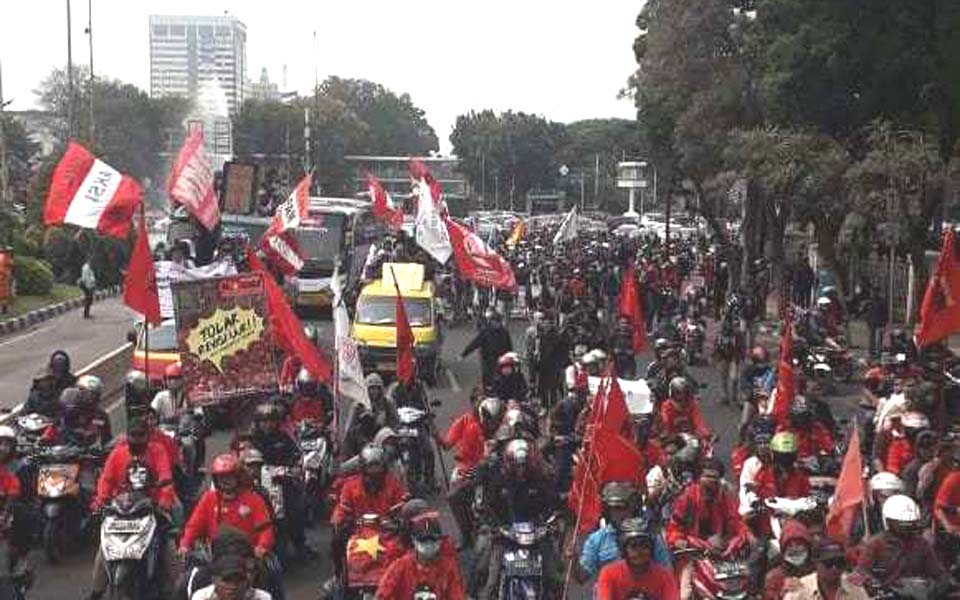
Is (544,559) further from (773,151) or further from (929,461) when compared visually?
(773,151)

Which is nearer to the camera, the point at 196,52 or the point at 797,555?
the point at 797,555

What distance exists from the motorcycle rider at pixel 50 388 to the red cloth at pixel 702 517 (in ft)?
21.3

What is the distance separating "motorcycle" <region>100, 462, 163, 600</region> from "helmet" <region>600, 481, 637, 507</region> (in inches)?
129

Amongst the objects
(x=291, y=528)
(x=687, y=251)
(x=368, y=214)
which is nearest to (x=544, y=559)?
(x=291, y=528)

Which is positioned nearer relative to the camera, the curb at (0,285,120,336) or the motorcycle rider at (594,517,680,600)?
the motorcycle rider at (594,517,680,600)

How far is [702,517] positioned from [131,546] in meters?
3.76

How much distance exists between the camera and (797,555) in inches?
277

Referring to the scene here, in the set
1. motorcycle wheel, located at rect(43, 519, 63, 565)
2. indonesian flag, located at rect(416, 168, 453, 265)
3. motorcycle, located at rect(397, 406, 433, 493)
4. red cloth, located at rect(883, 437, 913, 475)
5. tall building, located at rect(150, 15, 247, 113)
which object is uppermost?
tall building, located at rect(150, 15, 247, 113)

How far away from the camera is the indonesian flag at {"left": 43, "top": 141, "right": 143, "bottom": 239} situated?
45.9ft

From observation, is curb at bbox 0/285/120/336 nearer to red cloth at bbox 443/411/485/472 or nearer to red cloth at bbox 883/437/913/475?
red cloth at bbox 443/411/485/472

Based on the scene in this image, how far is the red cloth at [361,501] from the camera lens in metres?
8.97

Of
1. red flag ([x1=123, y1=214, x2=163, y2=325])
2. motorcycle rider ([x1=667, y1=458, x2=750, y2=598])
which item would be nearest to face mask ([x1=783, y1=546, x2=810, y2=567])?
motorcycle rider ([x1=667, y1=458, x2=750, y2=598])

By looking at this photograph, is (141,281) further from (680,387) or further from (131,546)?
(680,387)

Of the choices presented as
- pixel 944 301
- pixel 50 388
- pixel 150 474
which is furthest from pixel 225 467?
pixel 944 301
